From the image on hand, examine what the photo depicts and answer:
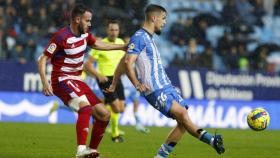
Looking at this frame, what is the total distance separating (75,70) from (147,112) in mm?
12350

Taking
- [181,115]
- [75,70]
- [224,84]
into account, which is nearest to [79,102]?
[75,70]

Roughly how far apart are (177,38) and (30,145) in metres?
13.0

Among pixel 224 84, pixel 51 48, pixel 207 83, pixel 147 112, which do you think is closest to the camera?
pixel 51 48

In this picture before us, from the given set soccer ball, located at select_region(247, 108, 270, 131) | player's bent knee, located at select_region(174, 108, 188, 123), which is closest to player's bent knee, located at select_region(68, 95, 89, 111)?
player's bent knee, located at select_region(174, 108, 188, 123)

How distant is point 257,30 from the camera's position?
2761 centimetres

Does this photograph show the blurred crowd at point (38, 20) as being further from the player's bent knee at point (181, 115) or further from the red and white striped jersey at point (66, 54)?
the player's bent knee at point (181, 115)

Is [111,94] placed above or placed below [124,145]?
above

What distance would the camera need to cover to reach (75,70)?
10.9 m

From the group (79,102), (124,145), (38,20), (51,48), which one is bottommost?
(124,145)

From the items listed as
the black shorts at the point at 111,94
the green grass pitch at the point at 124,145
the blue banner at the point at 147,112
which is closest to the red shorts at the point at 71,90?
the green grass pitch at the point at 124,145

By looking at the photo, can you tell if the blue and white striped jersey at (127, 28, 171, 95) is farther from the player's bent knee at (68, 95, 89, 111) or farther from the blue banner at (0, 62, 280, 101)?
the blue banner at (0, 62, 280, 101)

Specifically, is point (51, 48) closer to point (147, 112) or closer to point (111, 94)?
point (111, 94)

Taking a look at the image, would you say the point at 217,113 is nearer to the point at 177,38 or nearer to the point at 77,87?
the point at 177,38

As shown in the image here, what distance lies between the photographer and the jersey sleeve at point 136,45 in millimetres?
10203
